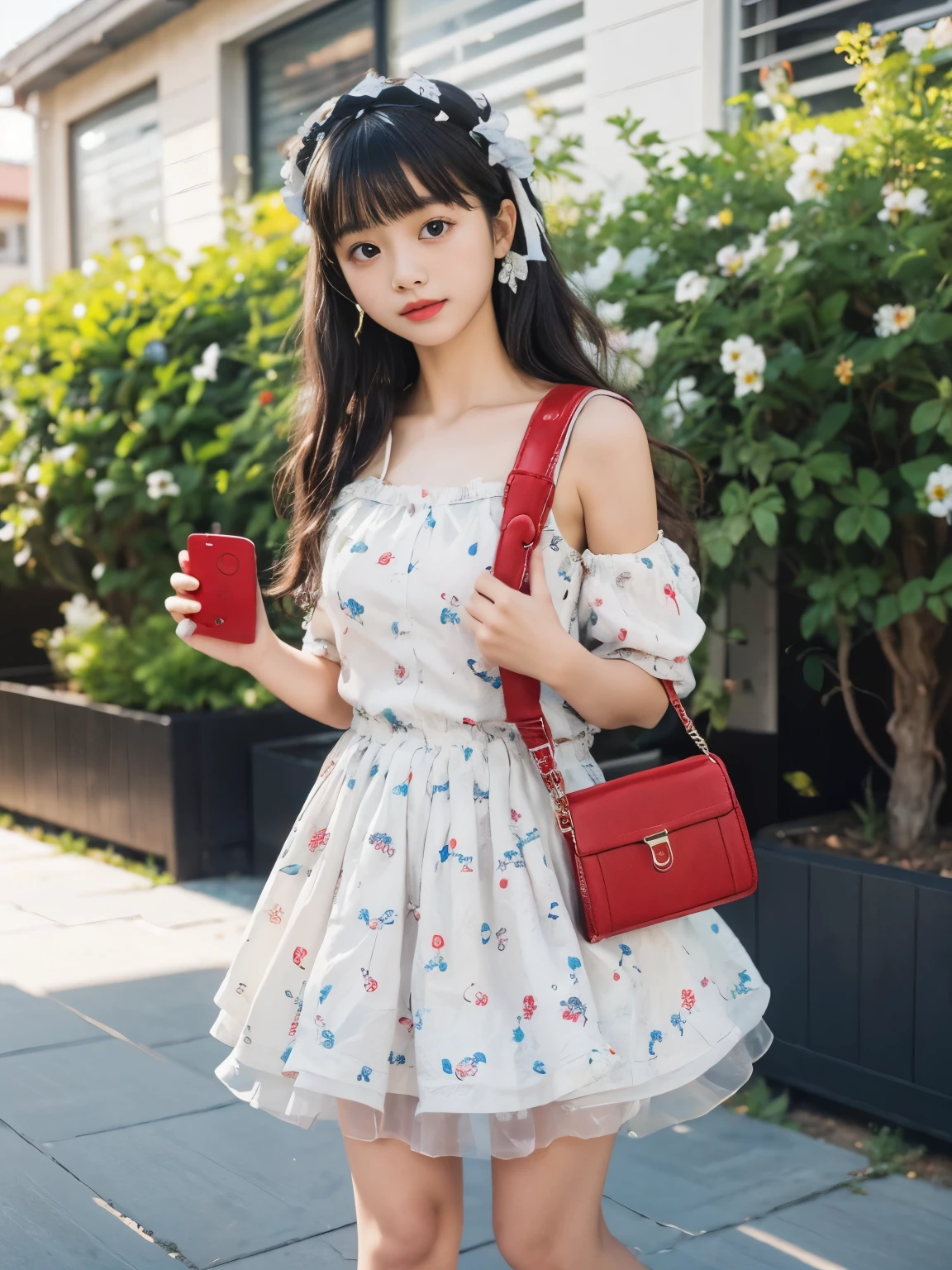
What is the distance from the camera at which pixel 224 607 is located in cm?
176

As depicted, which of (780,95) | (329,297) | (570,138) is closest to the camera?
(329,297)

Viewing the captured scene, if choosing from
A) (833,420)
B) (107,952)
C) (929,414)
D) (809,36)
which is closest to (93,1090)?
(107,952)

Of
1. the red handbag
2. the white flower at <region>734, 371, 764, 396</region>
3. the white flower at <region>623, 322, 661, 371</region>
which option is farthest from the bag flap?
the white flower at <region>623, 322, 661, 371</region>

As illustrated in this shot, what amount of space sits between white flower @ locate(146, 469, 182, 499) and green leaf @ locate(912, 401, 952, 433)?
2.85m

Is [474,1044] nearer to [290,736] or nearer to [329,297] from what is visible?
[329,297]

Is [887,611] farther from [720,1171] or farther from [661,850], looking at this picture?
[661,850]

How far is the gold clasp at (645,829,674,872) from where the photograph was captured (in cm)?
157

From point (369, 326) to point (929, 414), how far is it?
125 cm

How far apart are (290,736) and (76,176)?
4.71m

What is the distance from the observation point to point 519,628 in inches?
60.0

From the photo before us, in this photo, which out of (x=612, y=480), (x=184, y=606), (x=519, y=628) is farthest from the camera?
(x=184, y=606)

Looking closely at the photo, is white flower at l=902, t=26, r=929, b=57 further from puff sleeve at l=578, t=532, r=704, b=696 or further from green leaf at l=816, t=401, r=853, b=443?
puff sleeve at l=578, t=532, r=704, b=696

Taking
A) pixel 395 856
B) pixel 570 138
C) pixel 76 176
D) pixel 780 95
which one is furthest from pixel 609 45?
pixel 76 176

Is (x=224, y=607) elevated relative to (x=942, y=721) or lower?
elevated
